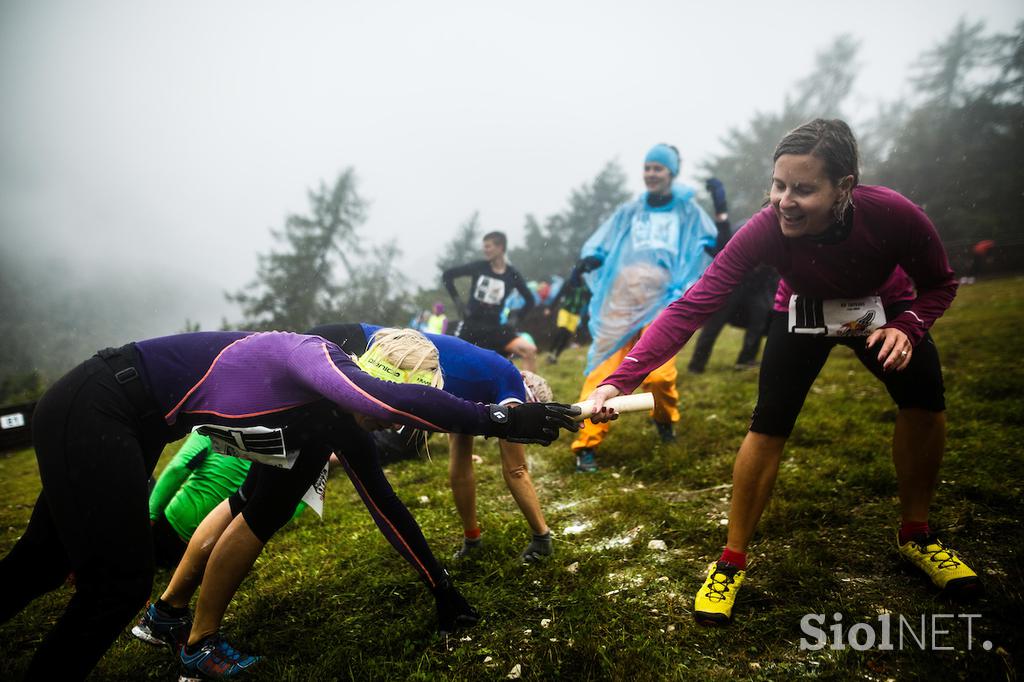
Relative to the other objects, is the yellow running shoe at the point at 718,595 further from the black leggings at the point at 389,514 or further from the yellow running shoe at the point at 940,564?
the black leggings at the point at 389,514

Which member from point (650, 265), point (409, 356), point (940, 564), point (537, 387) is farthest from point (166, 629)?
point (650, 265)

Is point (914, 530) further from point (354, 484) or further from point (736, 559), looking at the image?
point (354, 484)

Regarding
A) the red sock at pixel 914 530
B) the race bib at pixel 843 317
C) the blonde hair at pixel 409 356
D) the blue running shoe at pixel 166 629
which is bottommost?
the blue running shoe at pixel 166 629

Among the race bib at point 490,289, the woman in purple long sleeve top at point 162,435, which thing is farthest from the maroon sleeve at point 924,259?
the race bib at point 490,289

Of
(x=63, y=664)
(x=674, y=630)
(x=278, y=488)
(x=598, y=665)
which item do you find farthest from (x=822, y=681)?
(x=63, y=664)

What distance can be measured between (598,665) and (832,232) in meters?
2.07

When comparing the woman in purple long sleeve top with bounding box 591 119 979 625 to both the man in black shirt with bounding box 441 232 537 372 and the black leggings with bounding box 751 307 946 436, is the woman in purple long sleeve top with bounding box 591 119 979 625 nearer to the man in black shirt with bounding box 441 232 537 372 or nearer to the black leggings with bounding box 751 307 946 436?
the black leggings with bounding box 751 307 946 436

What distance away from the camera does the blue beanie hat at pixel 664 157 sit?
454 cm

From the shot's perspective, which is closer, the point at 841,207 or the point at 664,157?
the point at 841,207

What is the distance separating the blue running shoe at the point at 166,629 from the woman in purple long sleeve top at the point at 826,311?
225cm

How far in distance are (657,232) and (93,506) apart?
4.38m

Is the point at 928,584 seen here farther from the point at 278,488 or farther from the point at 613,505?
the point at 278,488

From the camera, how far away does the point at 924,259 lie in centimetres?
212

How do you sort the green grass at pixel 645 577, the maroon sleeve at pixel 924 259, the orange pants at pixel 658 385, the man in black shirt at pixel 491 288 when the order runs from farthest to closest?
the man in black shirt at pixel 491 288 < the orange pants at pixel 658 385 < the maroon sleeve at pixel 924 259 < the green grass at pixel 645 577
